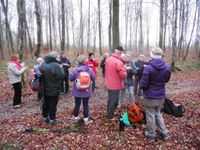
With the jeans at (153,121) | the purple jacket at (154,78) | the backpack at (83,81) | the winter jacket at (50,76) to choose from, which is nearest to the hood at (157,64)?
the purple jacket at (154,78)

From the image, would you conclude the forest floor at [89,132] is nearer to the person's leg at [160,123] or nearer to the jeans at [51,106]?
the person's leg at [160,123]

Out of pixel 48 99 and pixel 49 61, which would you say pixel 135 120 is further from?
pixel 49 61

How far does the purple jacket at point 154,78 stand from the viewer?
18.0 feet

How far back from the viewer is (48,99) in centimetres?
654

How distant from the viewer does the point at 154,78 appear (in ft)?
18.2

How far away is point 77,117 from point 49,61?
1.89 metres

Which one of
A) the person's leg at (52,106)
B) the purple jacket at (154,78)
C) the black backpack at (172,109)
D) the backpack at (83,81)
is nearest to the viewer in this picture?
the purple jacket at (154,78)

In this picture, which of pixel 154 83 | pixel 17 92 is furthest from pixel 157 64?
pixel 17 92

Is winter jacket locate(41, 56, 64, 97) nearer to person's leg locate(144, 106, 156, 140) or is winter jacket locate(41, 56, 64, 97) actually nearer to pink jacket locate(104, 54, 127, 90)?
pink jacket locate(104, 54, 127, 90)

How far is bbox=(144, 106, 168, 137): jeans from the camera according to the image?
576cm

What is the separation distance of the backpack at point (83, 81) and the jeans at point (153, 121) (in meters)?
1.75

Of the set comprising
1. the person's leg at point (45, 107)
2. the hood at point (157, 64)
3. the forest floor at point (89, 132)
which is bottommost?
the forest floor at point (89, 132)

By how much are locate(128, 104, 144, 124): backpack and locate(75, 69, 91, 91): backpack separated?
1.51m

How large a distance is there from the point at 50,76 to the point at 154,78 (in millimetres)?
2894
